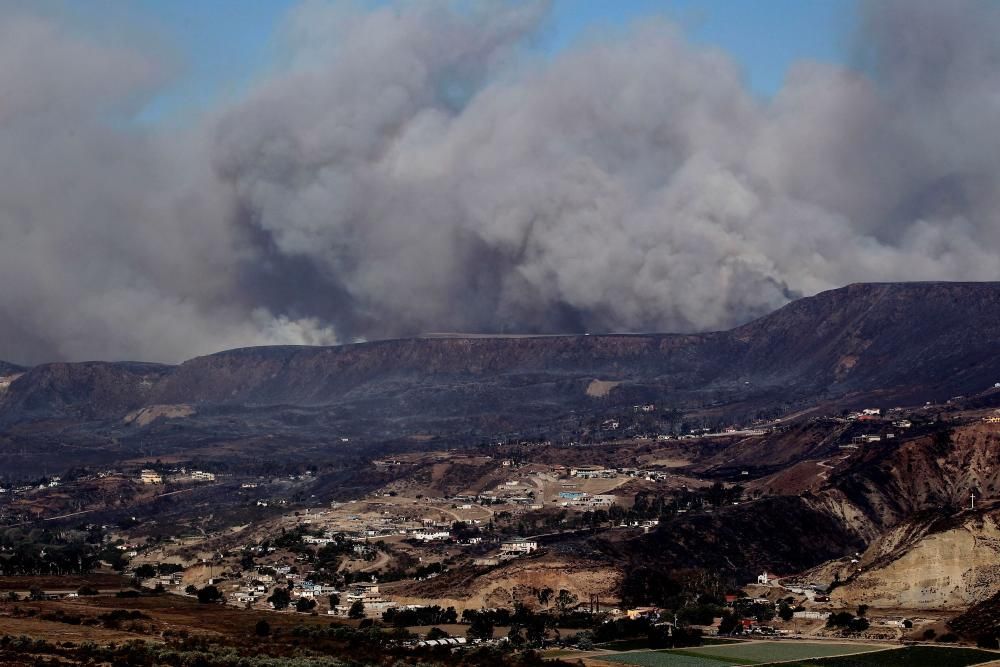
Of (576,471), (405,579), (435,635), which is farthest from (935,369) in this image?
(435,635)

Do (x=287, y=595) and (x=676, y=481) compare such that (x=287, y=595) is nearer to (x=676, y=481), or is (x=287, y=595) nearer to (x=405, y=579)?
(x=405, y=579)

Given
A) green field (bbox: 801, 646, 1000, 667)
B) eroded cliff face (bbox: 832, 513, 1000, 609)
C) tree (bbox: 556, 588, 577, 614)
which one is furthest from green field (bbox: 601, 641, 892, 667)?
tree (bbox: 556, 588, 577, 614)

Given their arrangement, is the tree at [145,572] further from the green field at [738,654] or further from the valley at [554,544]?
the green field at [738,654]

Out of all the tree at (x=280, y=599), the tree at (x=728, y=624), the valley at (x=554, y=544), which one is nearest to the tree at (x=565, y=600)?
the valley at (x=554, y=544)

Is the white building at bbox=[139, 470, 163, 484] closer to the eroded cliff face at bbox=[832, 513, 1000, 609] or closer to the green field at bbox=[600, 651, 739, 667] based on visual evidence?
the eroded cliff face at bbox=[832, 513, 1000, 609]

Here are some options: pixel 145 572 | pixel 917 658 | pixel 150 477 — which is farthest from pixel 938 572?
pixel 150 477

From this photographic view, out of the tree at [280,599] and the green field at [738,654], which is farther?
the tree at [280,599]

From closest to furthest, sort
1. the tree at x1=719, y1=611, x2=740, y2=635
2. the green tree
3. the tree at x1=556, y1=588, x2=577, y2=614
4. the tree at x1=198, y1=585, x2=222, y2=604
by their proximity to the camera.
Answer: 1. the tree at x1=719, y1=611, x2=740, y2=635
2. the green tree
3. the tree at x1=556, y1=588, x2=577, y2=614
4. the tree at x1=198, y1=585, x2=222, y2=604
